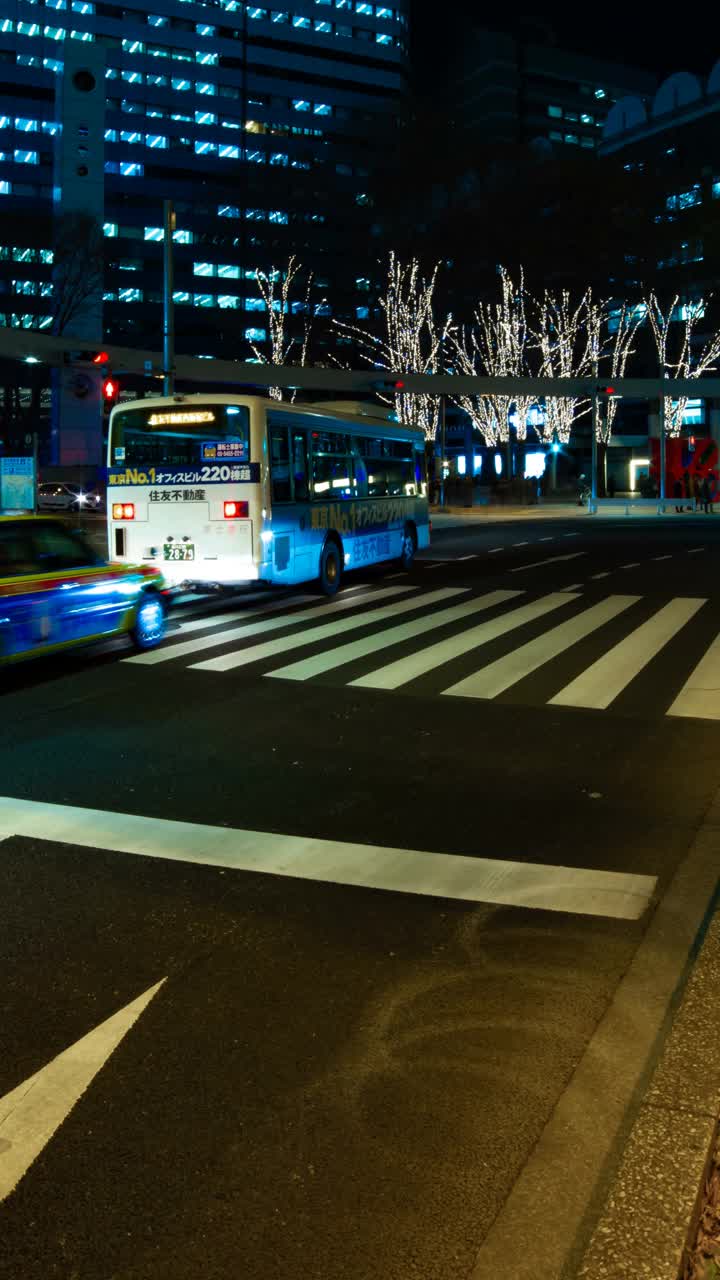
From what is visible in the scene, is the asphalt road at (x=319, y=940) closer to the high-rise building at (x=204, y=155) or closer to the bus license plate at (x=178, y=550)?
the bus license plate at (x=178, y=550)

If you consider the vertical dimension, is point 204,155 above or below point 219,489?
above

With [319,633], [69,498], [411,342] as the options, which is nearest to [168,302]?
[319,633]

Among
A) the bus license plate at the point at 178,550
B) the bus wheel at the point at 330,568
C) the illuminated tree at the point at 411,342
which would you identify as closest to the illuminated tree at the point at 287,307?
the illuminated tree at the point at 411,342

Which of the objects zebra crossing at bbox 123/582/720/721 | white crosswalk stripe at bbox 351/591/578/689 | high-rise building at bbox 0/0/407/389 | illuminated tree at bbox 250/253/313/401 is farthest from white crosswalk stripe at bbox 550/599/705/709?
high-rise building at bbox 0/0/407/389

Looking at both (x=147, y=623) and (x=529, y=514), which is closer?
(x=147, y=623)

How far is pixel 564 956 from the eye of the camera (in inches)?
183

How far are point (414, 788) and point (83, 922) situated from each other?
2.71m

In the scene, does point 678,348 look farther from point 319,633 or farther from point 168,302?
point 319,633

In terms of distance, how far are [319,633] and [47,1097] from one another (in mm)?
10429

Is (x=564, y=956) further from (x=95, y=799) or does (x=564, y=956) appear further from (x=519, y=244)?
(x=519, y=244)

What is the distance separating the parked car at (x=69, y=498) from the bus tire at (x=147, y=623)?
3598 cm

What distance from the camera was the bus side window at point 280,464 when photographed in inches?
647

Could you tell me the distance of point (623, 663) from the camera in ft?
38.0

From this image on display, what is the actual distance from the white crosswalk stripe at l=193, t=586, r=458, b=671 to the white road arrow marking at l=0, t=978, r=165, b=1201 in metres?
7.63
